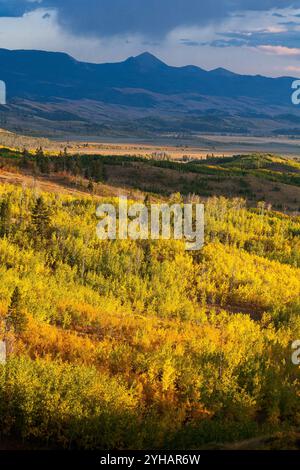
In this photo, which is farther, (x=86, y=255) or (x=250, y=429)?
(x=86, y=255)

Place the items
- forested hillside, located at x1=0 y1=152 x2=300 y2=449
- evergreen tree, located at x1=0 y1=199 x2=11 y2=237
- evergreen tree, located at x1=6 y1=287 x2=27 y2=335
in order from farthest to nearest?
evergreen tree, located at x1=0 y1=199 x2=11 y2=237
evergreen tree, located at x1=6 y1=287 x2=27 y2=335
forested hillside, located at x1=0 y1=152 x2=300 y2=449

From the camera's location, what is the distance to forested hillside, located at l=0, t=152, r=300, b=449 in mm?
33500

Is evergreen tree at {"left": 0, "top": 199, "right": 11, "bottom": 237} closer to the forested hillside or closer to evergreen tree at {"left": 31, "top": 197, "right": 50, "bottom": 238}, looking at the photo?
the forested hillside

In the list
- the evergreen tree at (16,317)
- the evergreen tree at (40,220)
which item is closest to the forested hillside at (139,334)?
the evergreen tree at (16,317)

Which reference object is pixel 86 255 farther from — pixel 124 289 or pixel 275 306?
pixel 275 306

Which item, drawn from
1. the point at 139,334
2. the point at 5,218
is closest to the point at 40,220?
the point at 5,218

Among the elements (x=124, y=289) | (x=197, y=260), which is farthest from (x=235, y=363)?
(x=197, y=260)

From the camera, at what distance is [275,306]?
6844 centimetres

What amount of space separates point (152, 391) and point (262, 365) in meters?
10.3

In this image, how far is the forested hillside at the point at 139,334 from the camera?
33.5 m

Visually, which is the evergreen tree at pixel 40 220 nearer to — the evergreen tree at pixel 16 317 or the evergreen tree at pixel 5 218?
the evergreen tree at pixel 5 218

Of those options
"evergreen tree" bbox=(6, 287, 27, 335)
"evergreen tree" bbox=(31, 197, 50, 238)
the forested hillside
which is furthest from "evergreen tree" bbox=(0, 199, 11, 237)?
"evergreen tree" bbox=(6, 287, 27, 335)

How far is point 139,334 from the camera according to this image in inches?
1924

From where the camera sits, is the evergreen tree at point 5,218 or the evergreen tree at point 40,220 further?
the evergreen tree at point 40,220
